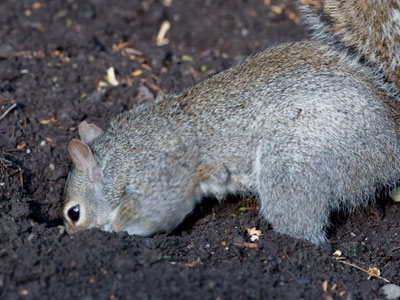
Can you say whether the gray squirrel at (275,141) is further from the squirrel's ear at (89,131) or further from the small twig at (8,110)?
the small twig at (8,110)

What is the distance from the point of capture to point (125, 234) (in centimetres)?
404

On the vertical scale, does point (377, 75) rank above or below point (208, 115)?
above

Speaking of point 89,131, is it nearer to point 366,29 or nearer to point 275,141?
point 275,141

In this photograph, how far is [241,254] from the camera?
4133 mm

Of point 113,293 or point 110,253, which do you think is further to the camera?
point 110,253

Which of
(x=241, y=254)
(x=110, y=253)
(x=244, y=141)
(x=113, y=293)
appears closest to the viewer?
(x=113, y=293)

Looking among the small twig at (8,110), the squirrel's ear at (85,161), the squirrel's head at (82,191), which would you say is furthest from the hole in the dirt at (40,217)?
the small twig at (8,110)

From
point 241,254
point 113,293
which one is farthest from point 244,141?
point 113,293

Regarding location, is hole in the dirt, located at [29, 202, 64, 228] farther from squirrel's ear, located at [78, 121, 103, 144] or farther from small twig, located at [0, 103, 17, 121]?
small twig, located at [0, 103, 17, 121]

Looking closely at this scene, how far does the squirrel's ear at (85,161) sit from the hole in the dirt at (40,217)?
551 millimetres

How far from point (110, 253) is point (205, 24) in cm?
376

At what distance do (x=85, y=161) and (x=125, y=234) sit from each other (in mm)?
782

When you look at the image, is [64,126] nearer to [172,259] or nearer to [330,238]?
[172,259]

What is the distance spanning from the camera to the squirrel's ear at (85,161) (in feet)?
15.0
